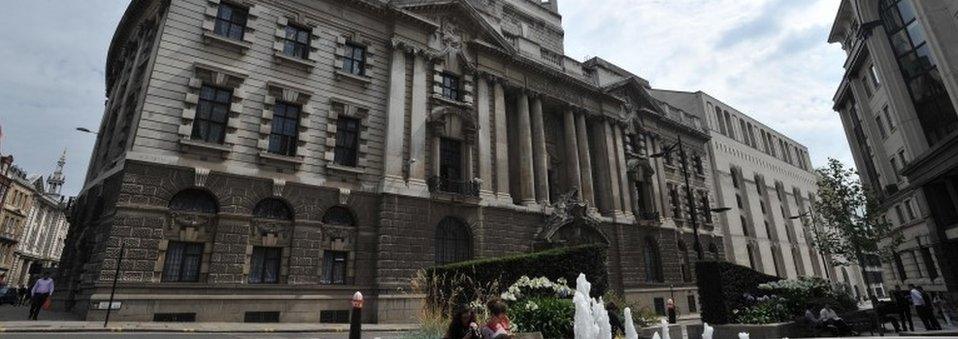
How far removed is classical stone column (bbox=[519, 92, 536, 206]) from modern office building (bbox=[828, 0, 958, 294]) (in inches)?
782

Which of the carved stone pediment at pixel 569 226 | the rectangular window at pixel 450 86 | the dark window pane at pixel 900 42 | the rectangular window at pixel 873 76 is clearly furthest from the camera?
the rectangular window at pixel 873 76

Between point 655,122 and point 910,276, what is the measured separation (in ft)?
65.6

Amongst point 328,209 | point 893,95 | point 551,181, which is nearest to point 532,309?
point 328,209

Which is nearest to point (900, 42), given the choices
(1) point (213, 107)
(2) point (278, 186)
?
(2) point (278, 186)

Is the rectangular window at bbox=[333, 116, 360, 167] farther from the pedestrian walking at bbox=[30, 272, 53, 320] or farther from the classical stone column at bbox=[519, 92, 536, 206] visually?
the pedestrian walking at bbox=[30, 272, 53, 320]

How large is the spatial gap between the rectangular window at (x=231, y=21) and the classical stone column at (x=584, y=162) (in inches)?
817

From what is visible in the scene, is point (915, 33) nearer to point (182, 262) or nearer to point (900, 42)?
point (900, 42)

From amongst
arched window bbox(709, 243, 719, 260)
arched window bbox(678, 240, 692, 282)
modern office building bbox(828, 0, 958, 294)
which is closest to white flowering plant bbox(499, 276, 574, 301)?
modern office building bbox(828, 0, 958, 294)

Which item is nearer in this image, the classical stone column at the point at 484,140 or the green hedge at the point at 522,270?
the green hedge at the point at 522,270

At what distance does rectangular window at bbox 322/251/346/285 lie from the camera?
18.4 metres

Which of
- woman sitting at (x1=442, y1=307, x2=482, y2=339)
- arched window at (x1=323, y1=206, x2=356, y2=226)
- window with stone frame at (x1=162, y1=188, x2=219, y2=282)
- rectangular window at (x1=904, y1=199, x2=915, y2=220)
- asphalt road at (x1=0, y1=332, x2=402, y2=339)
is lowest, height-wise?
asphalt road at (x1=0, y1=332, x2=402, y2=339)

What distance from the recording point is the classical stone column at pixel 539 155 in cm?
2686

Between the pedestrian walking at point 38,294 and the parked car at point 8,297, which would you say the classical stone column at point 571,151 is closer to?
the pedestrian walking at point 38,294

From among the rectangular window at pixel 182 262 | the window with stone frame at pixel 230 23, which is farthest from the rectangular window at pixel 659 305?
the window with stone frame at pixel 230 23
